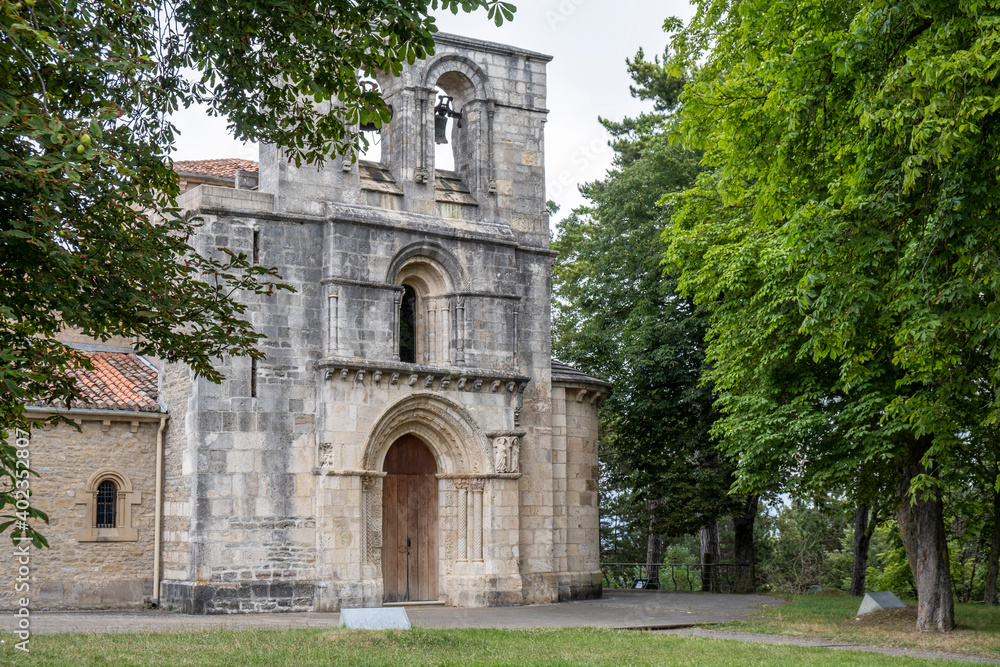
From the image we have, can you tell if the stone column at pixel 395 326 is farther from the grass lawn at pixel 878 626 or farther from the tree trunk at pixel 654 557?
the tree trunk at pixel 654 557

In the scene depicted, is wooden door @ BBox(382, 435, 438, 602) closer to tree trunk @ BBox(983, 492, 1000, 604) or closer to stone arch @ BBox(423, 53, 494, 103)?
stone arch @ BBox(423, 53, 494, 103)

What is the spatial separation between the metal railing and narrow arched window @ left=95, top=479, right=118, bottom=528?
1328 cm

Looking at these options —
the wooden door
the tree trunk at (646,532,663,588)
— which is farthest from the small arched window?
the tree trunk at (646,532,663,588)

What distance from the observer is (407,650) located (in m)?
13.0

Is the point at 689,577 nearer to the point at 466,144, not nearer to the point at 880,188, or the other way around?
the point at 466,144

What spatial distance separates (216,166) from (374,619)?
570 inches

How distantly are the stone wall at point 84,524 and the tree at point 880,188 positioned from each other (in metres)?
11.3

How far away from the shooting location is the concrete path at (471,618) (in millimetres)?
15773

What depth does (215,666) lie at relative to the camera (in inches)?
439

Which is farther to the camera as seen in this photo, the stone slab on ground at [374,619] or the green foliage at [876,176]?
the stone slab on ground at [374,619]

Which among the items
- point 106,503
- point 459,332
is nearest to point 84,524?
point 106,503

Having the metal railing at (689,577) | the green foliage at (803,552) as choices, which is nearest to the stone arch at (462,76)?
the metal railing at (689,577)

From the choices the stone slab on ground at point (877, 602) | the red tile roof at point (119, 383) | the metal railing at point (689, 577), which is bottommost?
the metal railing at point (689, 577)

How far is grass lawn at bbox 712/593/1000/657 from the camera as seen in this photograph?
1539 centimetres
